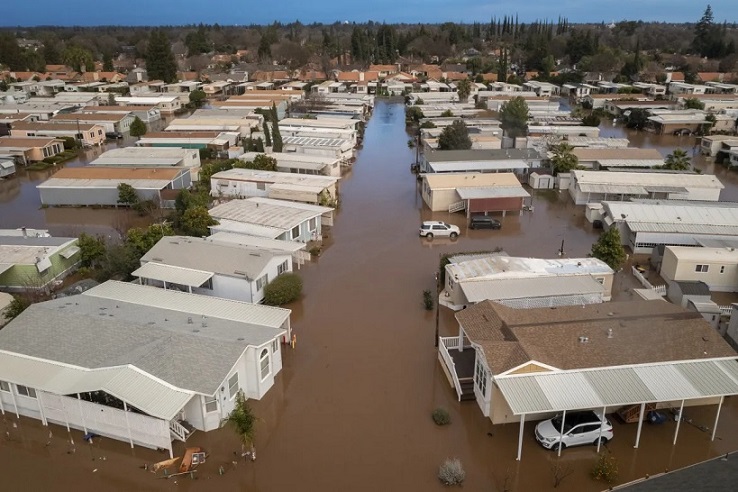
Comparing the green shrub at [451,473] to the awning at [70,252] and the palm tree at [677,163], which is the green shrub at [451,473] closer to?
the awning at [70,252]

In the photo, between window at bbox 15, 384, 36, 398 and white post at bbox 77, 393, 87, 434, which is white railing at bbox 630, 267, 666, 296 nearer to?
white post at bbox 77, 393, 87, 434

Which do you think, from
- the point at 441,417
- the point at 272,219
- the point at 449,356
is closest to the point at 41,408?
the point at 441,417

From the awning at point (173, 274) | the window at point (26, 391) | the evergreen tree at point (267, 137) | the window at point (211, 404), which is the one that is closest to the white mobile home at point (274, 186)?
the evergreen tree at point (267, 137)

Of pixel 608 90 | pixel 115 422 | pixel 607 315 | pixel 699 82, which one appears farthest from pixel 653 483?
pixel 699 82

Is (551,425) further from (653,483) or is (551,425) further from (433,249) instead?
(433,249)

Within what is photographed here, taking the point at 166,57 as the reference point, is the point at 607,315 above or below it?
below

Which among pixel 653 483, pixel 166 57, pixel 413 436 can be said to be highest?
pixel 166 57
